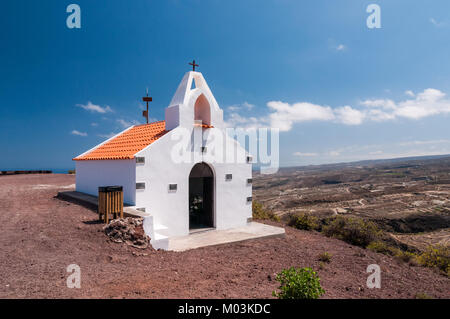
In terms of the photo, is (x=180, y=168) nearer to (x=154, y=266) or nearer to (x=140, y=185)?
(x=140, y=185)

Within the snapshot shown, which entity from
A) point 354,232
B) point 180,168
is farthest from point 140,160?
point 354,232

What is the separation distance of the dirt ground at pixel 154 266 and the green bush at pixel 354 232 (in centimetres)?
180

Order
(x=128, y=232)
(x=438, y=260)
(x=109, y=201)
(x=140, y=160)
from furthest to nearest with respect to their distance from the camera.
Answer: (x=438, y=260)
(x=140, y=160)
(x=109, y=201)
(x=128, y=232)

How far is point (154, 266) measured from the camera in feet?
21.4

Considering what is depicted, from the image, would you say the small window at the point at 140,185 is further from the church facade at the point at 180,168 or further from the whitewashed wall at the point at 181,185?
the whitewashed wall at the point at 181,185

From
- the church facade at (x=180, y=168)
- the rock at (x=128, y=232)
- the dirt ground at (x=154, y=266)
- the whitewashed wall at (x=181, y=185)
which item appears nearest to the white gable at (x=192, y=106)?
the church facade at (x=180, y=168)

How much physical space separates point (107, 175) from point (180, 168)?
3272 mm

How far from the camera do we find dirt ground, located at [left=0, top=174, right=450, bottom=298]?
4.97 m

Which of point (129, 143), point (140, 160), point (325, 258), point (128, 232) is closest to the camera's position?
point (128, 232)

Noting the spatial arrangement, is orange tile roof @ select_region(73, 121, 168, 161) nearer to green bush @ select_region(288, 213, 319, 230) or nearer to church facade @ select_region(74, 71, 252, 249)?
church facade @ select_region(74, 71, 252, 249)

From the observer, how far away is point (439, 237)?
23125 millimetres

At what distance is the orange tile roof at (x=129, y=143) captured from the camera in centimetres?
1045
